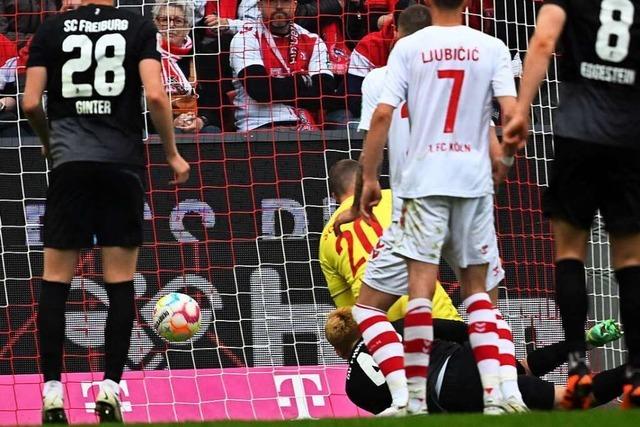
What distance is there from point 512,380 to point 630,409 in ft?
2.33

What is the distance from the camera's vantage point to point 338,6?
37.9ft

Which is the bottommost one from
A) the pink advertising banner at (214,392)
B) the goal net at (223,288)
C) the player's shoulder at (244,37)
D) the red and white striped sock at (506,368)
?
the pink advertising banner at (214,392)

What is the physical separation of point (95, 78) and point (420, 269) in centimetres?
173

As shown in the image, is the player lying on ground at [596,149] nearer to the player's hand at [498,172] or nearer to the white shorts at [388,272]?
the player's hand at [498,172]

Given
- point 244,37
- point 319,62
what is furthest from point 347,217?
point 244,37

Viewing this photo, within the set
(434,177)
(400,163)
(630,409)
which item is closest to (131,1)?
(400,163)

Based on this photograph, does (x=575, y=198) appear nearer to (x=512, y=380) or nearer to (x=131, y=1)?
(x=512, y=380)

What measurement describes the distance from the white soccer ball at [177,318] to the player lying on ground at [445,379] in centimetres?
140

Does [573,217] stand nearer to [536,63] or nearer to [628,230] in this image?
[628,230]

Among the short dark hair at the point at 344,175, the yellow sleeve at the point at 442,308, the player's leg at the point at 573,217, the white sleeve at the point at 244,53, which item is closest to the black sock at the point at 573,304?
the player's leg at the point at 573,217

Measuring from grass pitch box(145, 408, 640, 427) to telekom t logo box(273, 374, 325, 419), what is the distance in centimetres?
420

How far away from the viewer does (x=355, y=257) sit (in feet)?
27.2

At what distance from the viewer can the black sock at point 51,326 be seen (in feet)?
22.2

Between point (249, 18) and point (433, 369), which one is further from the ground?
point (249, 18)
